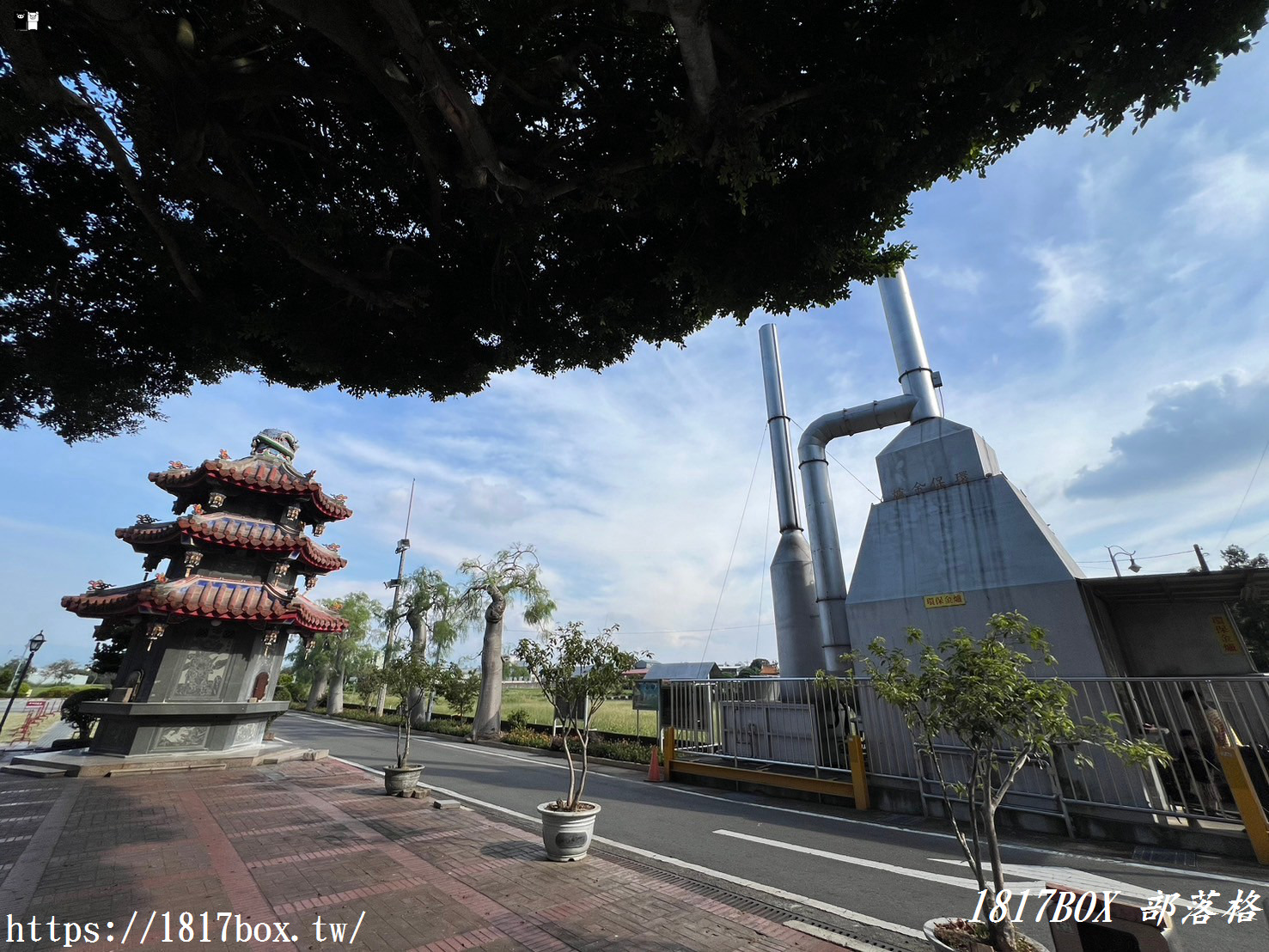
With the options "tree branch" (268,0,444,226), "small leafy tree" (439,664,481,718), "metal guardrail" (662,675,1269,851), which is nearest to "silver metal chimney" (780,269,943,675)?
"metal guardrail" (662,675,1269,851)

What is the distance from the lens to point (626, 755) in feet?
52.7

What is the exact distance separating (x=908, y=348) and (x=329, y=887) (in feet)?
54.8

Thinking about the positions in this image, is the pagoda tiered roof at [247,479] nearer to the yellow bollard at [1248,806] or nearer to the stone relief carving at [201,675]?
the stone relief carving at [201,675]

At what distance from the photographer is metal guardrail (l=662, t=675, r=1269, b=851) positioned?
7020 mm

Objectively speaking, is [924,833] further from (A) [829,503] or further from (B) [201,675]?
(B) [201,675]

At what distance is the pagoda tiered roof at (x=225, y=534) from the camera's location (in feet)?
42.4

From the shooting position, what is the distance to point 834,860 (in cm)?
686

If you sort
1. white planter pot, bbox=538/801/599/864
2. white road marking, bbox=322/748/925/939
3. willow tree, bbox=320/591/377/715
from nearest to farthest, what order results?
white road marking, bbox=322/748/925/939 → white planter pot, bbox=538/801/599/864 → willow tree, bbox=320/591/377/715

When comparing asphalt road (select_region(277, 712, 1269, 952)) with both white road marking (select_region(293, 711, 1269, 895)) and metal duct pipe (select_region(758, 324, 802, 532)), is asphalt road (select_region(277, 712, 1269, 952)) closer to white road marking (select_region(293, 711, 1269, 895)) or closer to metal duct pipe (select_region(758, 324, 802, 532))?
white road marking (select_region(293, 711, 1269, 895))

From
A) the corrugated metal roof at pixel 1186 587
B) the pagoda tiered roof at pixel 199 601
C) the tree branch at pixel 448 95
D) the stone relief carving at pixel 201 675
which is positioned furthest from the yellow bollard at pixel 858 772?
the stone relief carving at pixel 201 675

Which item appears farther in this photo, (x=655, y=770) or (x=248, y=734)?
(x=248, y=734)

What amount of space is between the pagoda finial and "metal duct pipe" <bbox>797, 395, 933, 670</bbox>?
1568 cm

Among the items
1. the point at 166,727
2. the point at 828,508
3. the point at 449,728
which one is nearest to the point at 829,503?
the point at 828,508

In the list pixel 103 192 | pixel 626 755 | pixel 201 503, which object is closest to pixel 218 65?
pixel 103 192
